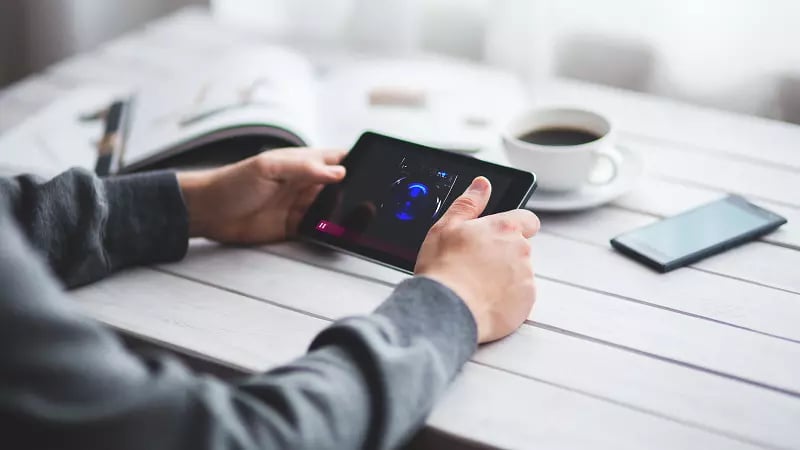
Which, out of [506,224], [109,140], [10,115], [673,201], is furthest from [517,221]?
[10,115]

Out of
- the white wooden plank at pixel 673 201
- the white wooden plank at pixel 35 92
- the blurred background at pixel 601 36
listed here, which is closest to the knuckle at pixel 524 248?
the white wooden plank at pixel 673 201

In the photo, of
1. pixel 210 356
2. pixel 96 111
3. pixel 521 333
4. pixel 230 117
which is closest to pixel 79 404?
pixel 210 356

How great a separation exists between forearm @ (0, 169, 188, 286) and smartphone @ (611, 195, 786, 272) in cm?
37

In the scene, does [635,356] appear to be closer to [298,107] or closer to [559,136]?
[559,136]

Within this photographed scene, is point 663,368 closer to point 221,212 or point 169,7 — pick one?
point 221,212

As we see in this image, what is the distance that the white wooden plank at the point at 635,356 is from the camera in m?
0.59

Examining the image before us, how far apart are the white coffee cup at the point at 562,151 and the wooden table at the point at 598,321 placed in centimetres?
4

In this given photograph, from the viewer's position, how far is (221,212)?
79 centimetres

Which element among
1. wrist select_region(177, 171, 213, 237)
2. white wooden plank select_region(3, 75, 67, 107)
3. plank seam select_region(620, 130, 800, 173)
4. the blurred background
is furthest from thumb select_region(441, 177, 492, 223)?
white wooden plank select_region(3, 75, 67, 107)

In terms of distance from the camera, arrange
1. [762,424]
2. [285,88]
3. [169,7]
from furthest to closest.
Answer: [169,7]
[285,88]
[762,424]

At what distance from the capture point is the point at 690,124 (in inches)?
39.2

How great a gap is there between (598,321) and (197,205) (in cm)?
34

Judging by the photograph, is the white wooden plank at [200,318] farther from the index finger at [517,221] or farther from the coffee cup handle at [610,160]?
the coffee cup handle at [610,160]

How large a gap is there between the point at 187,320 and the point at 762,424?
398 mm
